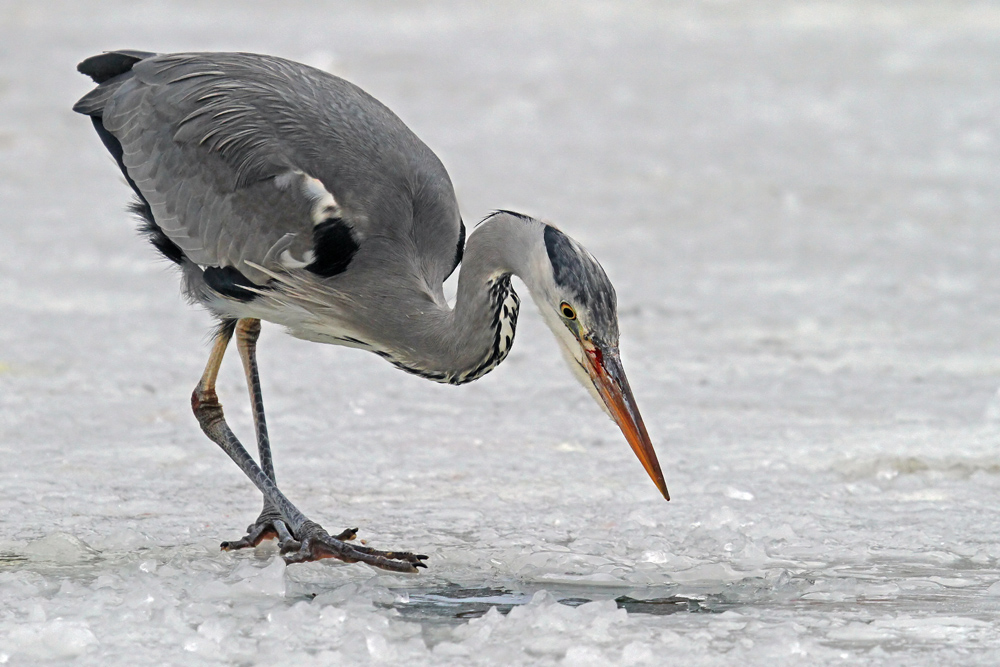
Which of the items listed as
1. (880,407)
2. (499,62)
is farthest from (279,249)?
(499,62)

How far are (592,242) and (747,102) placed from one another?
3.76 meters

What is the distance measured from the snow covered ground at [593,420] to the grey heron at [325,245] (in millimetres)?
401

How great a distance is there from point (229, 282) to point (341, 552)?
1.00 metres

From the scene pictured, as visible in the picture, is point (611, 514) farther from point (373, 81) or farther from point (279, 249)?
point (373, 81)

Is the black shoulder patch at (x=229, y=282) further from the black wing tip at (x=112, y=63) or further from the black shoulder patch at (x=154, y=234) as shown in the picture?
the black wing tip at (x=112, y=63)

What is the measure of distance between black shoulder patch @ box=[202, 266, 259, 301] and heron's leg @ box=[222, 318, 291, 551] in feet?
0.96

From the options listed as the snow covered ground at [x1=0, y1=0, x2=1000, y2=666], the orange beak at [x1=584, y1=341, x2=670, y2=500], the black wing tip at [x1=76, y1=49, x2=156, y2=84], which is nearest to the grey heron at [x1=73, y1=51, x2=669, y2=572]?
the orange beak at [x1=584, y1=341, x2=670, y2=500]

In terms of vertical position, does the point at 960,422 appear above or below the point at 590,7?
below

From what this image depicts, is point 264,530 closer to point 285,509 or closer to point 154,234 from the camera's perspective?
point 285,509

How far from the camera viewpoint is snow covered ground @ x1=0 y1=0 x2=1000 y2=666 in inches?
134

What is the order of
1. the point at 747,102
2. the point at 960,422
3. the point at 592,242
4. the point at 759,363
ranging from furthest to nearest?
the point at 747,102, the point at 592,242, the point at 759,363, the point at 960,422

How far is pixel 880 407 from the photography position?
549cm

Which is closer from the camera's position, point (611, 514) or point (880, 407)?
point (611, 514)

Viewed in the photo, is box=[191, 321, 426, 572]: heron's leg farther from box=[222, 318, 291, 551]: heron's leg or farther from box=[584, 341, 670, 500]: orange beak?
box=[584, 341, 670, 500]: orange beak
